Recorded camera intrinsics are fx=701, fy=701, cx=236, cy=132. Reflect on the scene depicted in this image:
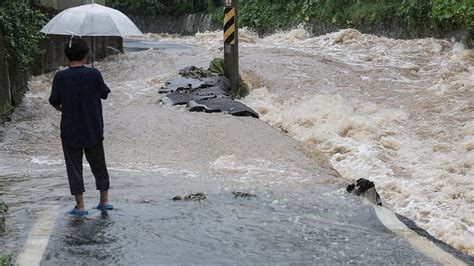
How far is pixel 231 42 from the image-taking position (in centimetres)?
1505

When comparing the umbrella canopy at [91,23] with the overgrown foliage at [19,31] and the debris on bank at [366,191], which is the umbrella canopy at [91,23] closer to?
the overgrown foliage at [19,31]

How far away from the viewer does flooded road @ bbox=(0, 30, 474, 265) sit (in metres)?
5.18

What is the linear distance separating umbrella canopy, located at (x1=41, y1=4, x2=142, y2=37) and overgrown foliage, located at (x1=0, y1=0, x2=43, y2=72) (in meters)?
1.71

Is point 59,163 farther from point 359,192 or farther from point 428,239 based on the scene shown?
point 428,239

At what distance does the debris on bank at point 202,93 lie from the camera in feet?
41.9

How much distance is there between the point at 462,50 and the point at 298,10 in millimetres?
12368

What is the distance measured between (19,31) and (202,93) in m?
3.81

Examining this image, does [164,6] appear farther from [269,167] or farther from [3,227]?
[3,227]

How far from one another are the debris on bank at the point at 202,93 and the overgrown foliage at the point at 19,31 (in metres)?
2.85

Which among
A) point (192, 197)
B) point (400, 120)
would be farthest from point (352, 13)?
point (192, 197)

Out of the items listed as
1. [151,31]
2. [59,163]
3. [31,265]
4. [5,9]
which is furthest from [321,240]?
[151,31]

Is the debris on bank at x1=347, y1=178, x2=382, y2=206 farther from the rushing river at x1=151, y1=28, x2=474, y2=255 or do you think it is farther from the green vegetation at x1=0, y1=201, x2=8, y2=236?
the green vegetation at x1=0, y1=201, x2=8, y2=236

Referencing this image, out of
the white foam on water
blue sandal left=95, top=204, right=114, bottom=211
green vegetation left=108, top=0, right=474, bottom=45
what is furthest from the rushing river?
blue sandal left=95, top=204, right=114, bottom=211

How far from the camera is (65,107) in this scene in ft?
18.7
